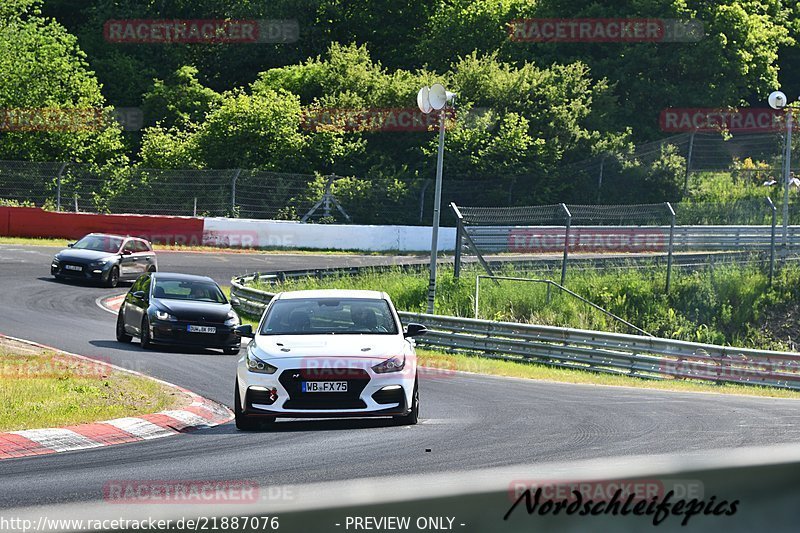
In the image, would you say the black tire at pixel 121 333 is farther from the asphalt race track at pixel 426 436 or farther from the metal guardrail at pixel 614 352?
the metal guardrail at pixel 614 352

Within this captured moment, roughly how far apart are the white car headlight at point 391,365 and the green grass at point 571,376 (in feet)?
27.6

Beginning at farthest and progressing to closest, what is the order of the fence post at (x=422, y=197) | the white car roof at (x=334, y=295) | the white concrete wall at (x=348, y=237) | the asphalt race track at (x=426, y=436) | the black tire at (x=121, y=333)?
the fence post at (x=422, y=197), the white concrete wall at (x=348, y=237), the black tire at (x=121, y=333), the white car roof at (x=334, y=295), the asphalt race track at (x=426, y=436)

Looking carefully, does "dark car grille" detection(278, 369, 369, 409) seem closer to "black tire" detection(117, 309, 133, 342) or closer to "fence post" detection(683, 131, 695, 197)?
"black tire" detection(117, 309, 133, 342)

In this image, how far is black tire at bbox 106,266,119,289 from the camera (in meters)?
30.5

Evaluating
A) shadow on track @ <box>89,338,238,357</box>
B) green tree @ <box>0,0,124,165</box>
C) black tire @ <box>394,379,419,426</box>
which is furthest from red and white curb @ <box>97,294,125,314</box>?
green tree @ <box>0,0,124,165</box>

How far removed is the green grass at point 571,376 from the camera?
20.2 m

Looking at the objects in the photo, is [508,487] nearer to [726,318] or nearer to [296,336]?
[296,336]

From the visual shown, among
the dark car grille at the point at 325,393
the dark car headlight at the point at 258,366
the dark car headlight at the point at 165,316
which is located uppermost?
the dark car headlight at the point at 258,366

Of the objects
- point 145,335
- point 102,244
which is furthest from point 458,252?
point 102,244

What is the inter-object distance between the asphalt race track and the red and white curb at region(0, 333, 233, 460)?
0.36 m

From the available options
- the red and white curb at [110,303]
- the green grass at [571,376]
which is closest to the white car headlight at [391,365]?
the green grass at [571,376]

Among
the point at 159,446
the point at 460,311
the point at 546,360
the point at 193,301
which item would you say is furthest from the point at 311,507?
the point at 460,311

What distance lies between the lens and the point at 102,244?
31.0 metres

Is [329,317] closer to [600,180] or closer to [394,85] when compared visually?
[600,180]
